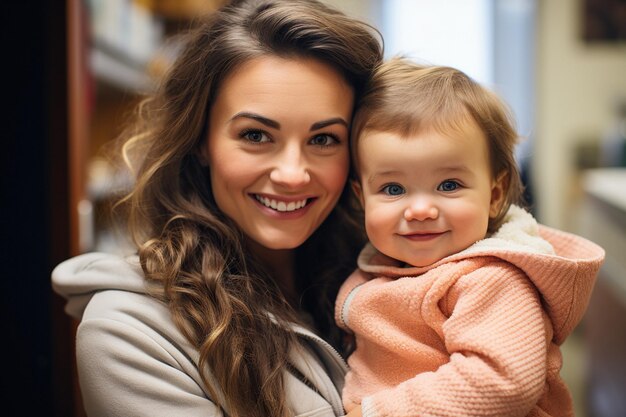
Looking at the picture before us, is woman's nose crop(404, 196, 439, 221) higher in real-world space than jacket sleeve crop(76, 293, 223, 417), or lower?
higher

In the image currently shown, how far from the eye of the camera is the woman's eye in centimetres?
124

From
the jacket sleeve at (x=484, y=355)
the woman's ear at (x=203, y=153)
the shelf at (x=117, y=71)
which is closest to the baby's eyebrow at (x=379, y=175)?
the jacket sleeve at (x=484, y=355)

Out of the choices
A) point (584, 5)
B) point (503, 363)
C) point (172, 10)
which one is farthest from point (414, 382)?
point (584, 5)

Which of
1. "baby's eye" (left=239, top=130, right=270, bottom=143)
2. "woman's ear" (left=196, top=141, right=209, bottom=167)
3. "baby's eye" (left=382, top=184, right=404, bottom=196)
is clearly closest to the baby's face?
"baby's eye" (left=382, top=184, right=404, bottom=196)

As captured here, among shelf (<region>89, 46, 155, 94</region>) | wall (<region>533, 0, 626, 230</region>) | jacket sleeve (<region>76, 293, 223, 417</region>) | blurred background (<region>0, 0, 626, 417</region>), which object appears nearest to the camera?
jacket sleeve (<region>76, 293, 223, 417</region>)

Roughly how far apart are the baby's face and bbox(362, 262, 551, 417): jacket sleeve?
98 millimetres

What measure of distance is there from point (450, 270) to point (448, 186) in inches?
6.4

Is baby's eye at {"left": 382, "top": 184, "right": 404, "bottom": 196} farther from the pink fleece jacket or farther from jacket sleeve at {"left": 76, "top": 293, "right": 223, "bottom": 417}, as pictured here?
jacket sleeve at {"left": 76, "top": 293, "right": 223, "bottom": 417}

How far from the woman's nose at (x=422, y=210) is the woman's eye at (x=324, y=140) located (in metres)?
0.24

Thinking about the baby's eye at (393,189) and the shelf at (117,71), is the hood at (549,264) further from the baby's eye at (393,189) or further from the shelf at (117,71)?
the shelf at (117,71)

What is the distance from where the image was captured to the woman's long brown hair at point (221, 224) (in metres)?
1.11

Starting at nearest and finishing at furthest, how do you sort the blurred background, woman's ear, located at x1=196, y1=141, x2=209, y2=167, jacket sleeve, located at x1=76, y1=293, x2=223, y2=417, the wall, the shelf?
jacket sleeve, located at x1=76, y1=293, x2=223, y2=417
woman's ear, located at x1=196, y1=141, x2=209, y2=167
the blurred background
the shelf
the wall

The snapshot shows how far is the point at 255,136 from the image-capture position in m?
1.21

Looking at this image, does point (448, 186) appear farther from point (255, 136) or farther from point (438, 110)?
point (255, 136)
